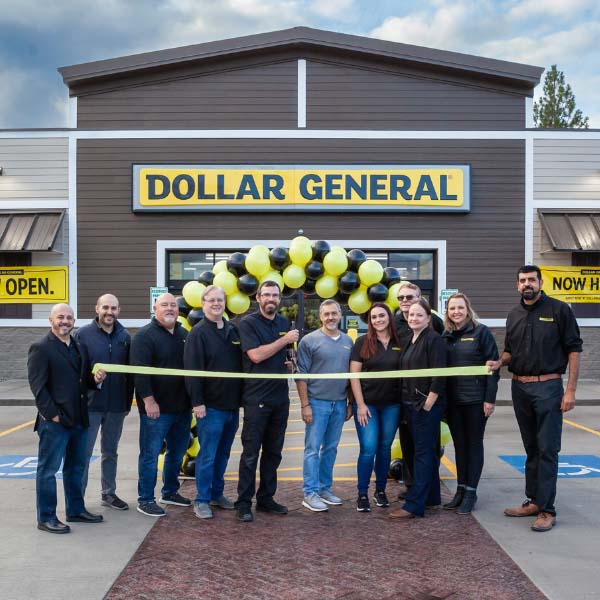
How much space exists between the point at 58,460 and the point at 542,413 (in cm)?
410

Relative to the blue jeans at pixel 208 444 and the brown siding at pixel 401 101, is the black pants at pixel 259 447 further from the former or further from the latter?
the brown siding at pixel 401 101

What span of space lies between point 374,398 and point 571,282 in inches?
496

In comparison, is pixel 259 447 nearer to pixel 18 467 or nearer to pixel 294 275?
pixel 294 275

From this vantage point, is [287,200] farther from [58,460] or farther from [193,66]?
[58,460]

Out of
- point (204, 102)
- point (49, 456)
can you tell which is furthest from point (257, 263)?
point (204, 102)

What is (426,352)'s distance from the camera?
5.68m

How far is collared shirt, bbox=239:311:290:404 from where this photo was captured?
5645 millimetres

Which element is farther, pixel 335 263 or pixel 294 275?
pixel 294 275

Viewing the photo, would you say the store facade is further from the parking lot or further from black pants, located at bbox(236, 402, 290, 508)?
black pants, located at bbox(236, 402, 290, 508)

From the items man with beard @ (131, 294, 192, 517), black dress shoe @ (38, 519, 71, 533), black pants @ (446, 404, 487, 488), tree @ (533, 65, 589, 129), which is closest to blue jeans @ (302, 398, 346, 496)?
black pants @ (446, 404, 487, 488)

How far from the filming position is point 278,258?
8602mm

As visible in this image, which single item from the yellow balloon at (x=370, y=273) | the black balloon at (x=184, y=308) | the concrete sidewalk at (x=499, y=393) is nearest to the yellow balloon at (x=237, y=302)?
the black balloon at (x=184, y=308)

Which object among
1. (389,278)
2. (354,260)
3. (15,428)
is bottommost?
(15,428)

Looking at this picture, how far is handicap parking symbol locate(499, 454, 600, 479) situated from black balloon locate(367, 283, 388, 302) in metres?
2.57
